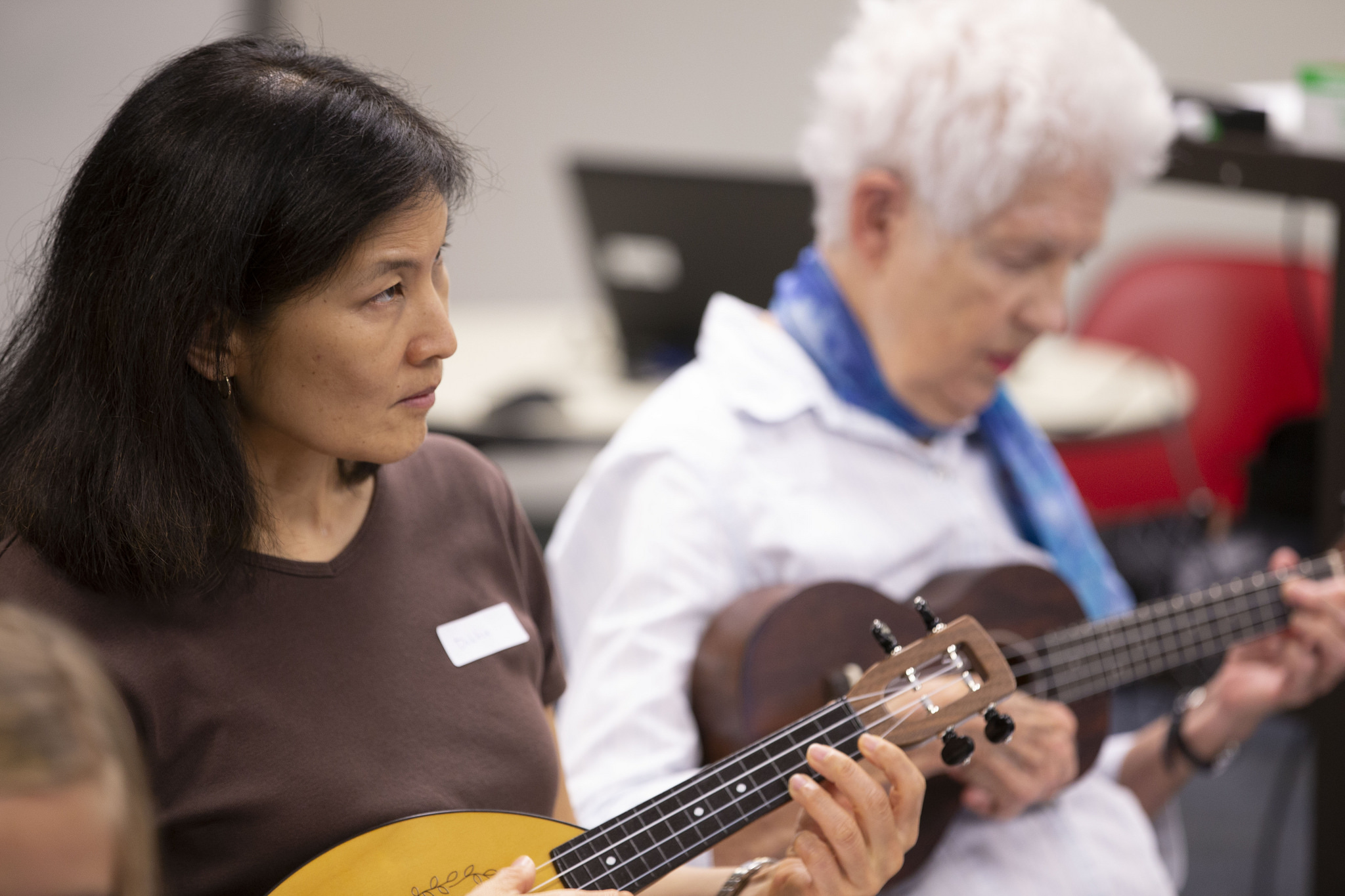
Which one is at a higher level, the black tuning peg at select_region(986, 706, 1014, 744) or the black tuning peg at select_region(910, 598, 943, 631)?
the black tuning peg at select_region(910, 598, 943, 631)

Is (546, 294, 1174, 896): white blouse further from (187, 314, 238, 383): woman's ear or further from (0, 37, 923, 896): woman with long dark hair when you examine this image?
(187, 314, 238, 383): woman's ear

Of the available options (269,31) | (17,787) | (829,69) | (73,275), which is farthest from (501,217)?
(17,787)

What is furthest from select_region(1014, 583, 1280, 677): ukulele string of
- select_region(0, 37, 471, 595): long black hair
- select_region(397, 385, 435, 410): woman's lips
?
select_region(0, 37, 471, 595): long black hair

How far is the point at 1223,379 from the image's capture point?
3408 mm

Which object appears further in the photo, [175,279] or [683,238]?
[683,238]

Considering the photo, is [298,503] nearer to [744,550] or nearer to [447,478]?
[447,478]

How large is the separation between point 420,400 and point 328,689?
0.77 ft

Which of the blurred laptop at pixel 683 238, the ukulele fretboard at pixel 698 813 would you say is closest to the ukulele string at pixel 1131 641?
the ukulele fretboard at pixel 698 813

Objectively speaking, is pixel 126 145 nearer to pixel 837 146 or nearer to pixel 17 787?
pixel 17 787

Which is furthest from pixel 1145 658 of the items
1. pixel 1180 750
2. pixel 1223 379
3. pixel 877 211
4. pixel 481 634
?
pixel 1223 379

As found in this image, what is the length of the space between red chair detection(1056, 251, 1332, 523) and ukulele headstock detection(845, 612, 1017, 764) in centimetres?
229

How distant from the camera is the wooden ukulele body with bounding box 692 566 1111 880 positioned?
4.17ft

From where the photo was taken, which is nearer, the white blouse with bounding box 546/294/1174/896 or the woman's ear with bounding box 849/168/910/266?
the white blouse with bounding box 546/294/1174/896

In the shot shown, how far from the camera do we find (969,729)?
4.29ft
